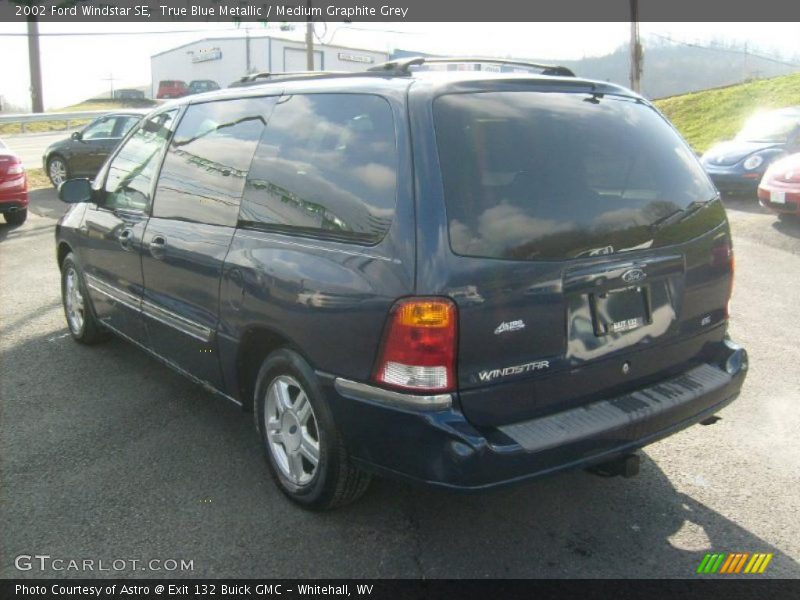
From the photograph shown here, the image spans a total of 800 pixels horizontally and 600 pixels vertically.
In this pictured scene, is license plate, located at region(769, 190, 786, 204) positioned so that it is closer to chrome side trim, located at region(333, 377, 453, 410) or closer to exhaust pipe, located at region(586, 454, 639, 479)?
exhaust pipe, located at region(586, 454, 639, 479)

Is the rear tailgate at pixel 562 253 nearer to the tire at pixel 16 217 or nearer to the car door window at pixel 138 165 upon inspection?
the car door window at pixel 138 165

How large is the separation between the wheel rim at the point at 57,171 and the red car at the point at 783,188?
1254 cm

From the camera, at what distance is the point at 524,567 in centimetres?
292

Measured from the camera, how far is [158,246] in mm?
4137

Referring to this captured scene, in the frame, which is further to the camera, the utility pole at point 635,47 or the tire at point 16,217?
the utility pole at point 635,47

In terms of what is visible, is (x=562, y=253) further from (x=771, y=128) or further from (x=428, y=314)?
(x=771, y=128)

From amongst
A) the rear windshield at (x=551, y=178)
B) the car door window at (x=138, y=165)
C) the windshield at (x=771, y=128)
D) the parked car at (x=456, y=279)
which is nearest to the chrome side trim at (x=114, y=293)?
the car door window at (x=138, y=165)

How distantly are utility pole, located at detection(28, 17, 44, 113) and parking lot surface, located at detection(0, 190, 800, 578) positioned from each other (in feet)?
111

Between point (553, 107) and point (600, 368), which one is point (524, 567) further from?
point (553, 107)

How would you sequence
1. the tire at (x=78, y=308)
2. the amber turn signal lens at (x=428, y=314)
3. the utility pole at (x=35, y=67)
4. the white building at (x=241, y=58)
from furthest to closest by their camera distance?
the white building at (x=241, y=58) < the utility pole at (x=35, y=67) < the tire at (x=78, y=308) < the amber turn signal lens at (x=428, y=314)

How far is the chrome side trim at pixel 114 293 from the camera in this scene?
452 centimetres

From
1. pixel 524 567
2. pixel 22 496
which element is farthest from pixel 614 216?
pixel 22 496

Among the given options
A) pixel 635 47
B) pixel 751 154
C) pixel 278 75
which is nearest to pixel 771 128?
pixel 751 154

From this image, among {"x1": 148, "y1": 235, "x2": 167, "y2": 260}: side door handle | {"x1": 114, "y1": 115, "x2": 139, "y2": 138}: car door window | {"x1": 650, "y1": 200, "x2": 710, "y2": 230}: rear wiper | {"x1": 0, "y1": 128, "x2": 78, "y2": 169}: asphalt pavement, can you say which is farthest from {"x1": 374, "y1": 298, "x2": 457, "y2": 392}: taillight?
{"x1": 0, "y1": 128, "x2": 78, "y2": 169}: asphalt pavement
